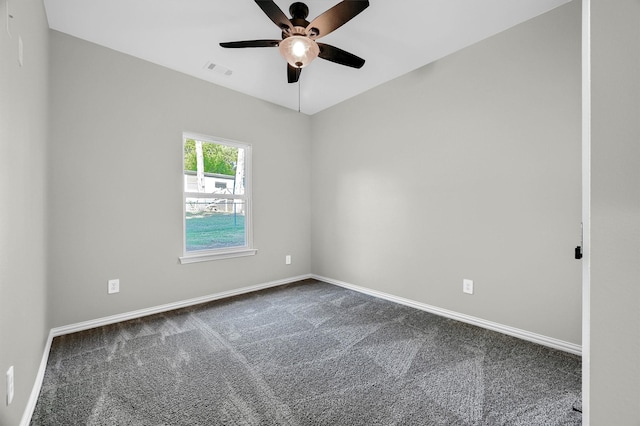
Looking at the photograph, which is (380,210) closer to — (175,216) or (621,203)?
(175,216)

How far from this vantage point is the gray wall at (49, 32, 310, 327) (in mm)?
2350

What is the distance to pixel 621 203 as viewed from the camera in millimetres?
693

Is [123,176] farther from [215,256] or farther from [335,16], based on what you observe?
[335,16]

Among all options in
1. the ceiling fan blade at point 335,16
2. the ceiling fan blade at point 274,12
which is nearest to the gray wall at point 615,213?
the ceiling fan blade at point 335,16

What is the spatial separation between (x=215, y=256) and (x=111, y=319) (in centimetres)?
111

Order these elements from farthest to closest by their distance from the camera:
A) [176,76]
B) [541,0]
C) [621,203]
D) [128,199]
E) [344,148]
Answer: [344,148] < [176,76] < [128,199] < [541,0] < [621,203]

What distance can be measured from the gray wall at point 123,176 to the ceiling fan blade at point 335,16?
186cm

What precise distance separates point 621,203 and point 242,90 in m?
3.60

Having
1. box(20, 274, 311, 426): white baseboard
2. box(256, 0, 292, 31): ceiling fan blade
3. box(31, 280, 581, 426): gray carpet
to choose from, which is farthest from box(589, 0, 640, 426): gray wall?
box(20, 274, 311, 426): white baseboard

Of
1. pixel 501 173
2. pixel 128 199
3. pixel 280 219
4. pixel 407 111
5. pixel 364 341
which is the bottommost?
pixel 364 341

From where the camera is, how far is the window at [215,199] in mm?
3160

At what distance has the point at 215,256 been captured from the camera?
3.26m

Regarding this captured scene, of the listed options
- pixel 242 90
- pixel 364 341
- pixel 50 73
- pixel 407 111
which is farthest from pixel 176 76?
pixel 364 341

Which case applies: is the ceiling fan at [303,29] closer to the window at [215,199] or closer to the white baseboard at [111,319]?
the window at [215,199]
